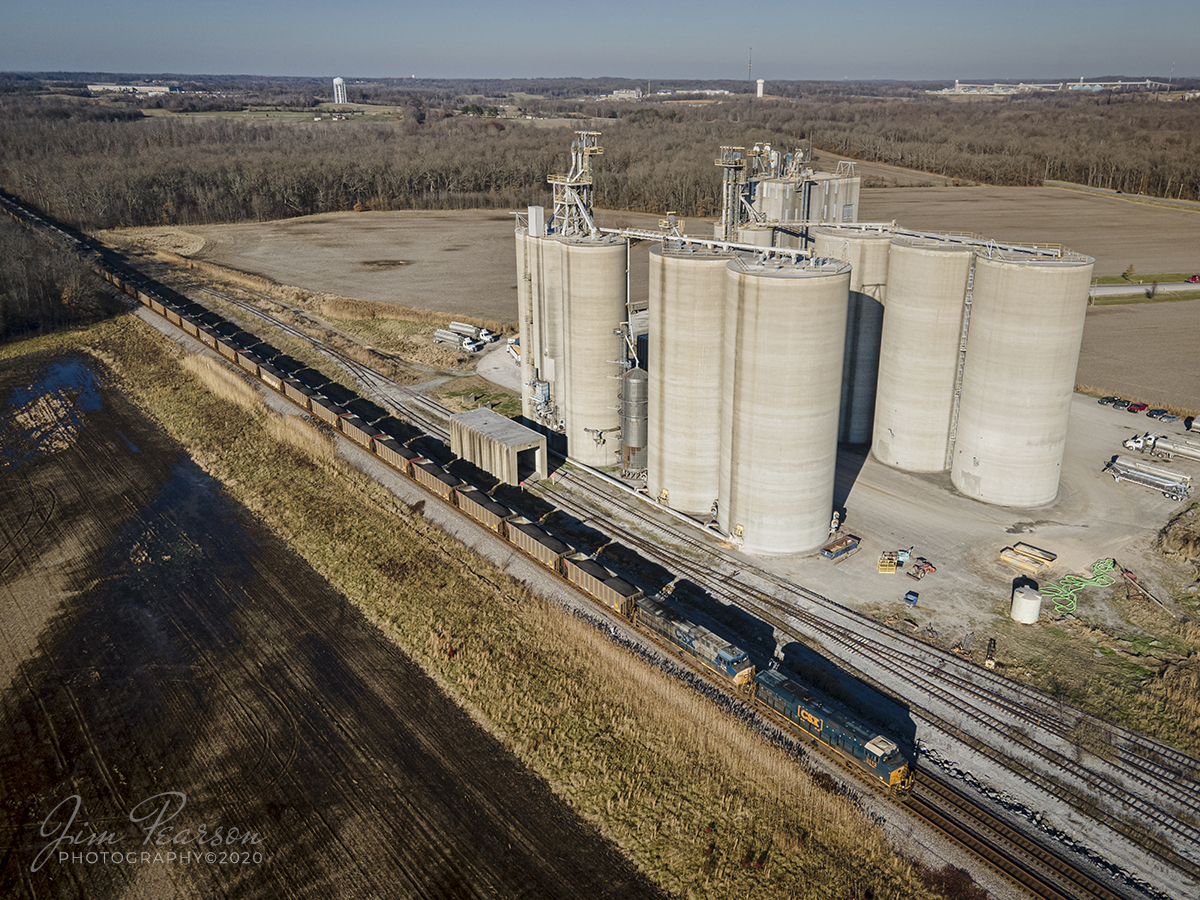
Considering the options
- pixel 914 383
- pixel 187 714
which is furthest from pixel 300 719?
pixel 914 383

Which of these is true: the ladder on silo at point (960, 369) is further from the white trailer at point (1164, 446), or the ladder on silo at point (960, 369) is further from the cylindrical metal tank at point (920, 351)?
the white trailer at point (1164, 446)

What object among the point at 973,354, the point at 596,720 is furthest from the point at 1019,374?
the point at 596,720

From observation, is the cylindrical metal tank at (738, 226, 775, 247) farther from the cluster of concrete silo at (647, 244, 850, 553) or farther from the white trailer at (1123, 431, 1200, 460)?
the white trailer at (1123, 431, 1200, 460)

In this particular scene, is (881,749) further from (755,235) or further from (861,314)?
(755,235)

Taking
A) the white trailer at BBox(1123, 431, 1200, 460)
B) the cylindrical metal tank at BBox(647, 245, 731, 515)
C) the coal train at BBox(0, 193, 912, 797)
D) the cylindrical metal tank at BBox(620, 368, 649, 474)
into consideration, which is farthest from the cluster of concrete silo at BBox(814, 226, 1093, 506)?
the coal train at BBox(0, 193, 912, 797)

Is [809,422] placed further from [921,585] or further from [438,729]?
[438,729]
